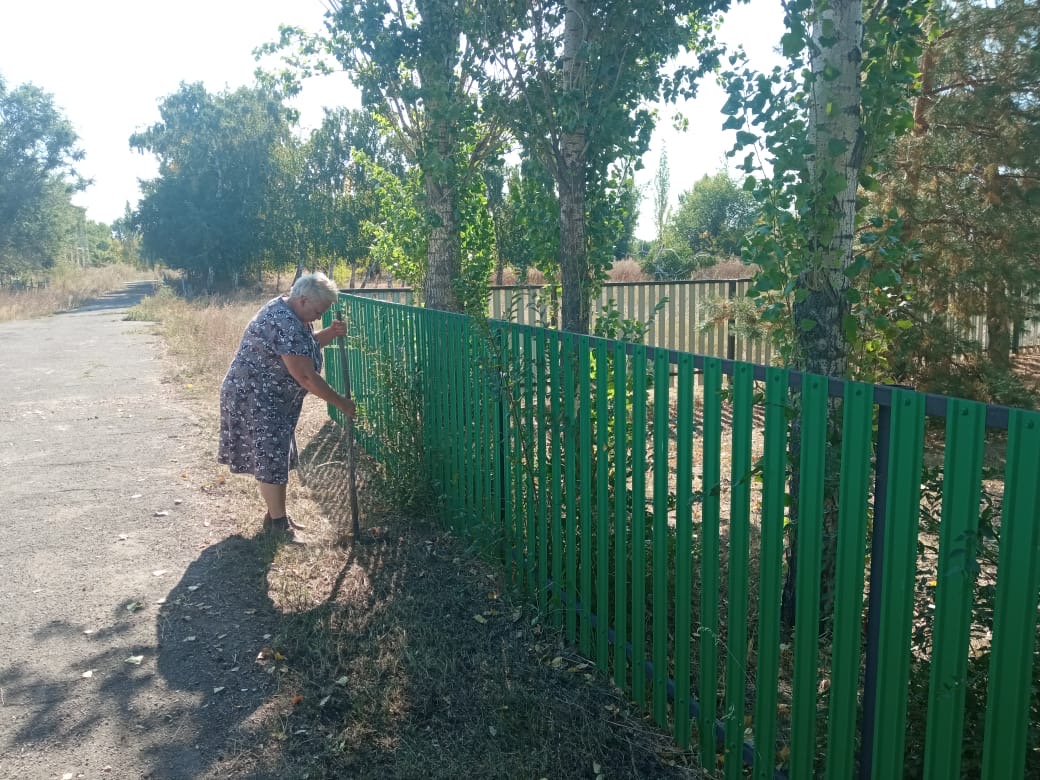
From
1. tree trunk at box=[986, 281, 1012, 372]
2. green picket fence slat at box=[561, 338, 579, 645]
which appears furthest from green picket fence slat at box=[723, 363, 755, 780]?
tree trunk at box=[986, 281, 1012, 372]

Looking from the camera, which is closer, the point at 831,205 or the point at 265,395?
the point at 831,205

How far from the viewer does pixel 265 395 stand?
548 centimetres

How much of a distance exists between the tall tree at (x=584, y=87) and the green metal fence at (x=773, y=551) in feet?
4.96

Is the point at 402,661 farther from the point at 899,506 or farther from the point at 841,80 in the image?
the point at 841,80

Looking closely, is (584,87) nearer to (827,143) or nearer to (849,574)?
(827,143)

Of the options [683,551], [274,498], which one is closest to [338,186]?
[274,498]

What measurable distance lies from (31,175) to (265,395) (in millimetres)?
47220

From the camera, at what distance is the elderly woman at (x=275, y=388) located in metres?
5.29

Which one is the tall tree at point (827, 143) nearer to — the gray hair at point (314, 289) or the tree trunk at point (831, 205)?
the tree trunk at point (831, 205)

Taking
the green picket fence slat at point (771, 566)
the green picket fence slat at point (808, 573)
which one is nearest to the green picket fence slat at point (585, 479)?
the green picket fence slat at point (771, 566)

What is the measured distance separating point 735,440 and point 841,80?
5.62 feet

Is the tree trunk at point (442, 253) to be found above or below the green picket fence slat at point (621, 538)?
above

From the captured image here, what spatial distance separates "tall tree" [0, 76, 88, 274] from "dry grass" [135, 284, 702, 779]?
4597 centimetres

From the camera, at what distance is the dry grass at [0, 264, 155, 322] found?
31.5m
